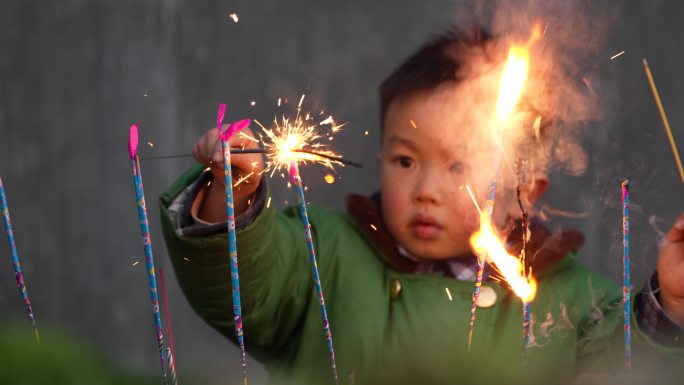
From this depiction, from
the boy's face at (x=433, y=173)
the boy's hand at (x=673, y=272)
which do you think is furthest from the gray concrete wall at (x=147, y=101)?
the boy's hand at (x=673, y=272)

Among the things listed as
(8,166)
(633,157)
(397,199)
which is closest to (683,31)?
(633,157)

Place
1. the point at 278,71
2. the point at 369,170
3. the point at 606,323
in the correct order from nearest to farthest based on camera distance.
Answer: the point at 606,323
the point at 369,170
the point at 278,71

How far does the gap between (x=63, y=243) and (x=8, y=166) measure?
0.23 metres

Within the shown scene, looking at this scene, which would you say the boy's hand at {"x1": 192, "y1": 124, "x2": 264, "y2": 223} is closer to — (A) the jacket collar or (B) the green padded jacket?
(B) the green padded jacket

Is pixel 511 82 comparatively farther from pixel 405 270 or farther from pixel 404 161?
pixel 405 270

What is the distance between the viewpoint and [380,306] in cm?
161

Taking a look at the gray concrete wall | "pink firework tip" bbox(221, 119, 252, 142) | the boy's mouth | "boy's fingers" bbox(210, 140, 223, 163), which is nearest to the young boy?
the boy's mouth

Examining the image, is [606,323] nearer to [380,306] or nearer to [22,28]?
[380,306]

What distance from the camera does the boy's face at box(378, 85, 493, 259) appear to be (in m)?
1.55

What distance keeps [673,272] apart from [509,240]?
0.94 feet

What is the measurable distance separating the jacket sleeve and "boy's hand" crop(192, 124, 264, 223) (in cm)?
4

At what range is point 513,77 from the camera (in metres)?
1.43

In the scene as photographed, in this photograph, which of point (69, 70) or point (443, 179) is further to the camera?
point (69, 70)

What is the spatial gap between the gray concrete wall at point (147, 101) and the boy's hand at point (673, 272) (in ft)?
3.53
